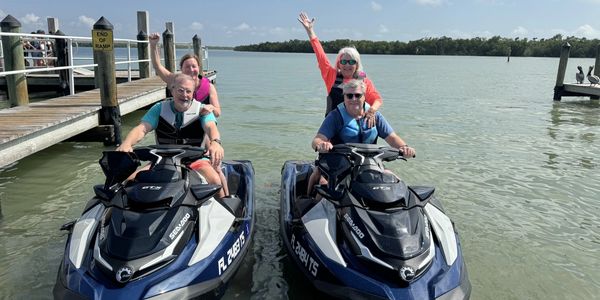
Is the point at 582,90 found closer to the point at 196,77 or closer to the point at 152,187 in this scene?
the point at 196,77

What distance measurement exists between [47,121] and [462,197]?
4.96 meters

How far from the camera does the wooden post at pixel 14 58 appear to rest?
24.1 feet

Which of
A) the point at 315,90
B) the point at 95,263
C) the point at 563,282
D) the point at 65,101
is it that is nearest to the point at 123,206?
the point at 95,263

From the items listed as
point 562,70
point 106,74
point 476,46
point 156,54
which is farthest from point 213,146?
point 476,46

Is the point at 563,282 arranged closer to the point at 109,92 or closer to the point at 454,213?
the point at 454,213

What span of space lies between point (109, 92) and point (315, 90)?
13337 mm

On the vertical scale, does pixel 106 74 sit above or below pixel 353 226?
above

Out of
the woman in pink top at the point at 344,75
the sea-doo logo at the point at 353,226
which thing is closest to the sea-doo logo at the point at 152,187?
the sea-doo logo at the point at 353,226

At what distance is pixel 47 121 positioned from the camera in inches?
225

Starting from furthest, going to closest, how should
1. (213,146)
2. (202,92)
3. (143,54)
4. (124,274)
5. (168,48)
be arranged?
(168,48) → (143,54) → (202,92) → (213,146) → (124,274)

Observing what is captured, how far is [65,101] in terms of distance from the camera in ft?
24.7

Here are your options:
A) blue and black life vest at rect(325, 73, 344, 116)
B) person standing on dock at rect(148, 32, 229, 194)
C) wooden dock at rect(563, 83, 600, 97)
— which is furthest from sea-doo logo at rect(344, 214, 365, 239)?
wooden dock at rect(563, 83, 600, 97)

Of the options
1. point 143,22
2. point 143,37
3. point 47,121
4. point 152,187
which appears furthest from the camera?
point 143,22

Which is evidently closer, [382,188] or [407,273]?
[407,273]
